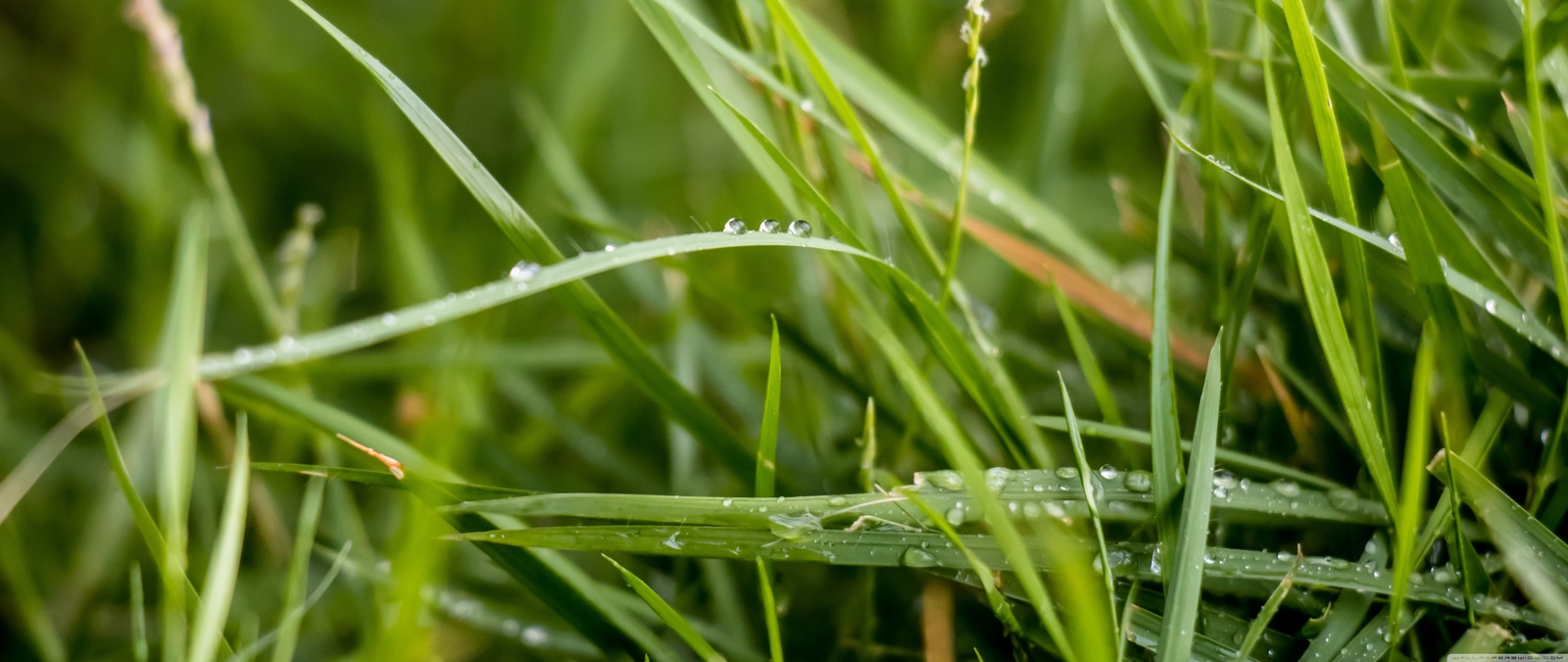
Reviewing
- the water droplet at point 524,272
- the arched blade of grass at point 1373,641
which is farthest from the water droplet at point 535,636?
the arched blade of grass at point 1373,641

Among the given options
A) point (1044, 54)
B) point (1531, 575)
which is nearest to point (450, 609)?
point (1531, 575)

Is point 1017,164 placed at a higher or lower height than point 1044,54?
lower

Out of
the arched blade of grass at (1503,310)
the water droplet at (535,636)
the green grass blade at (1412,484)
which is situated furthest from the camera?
the water droplet at (535,636)

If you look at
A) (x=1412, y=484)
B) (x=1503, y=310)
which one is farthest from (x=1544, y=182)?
(x=1412, y=484)

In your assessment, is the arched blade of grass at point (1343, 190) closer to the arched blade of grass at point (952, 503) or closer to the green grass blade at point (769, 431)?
the arched blade of grass at point (952, 503)

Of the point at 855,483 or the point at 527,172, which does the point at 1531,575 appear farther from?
the point at 527,172

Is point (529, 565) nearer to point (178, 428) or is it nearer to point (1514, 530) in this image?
point (178, 428)
